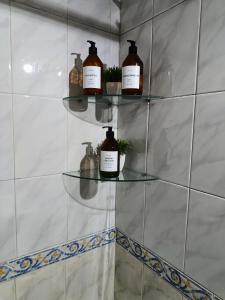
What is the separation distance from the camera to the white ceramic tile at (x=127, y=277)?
0.94m

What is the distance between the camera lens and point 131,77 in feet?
2.41

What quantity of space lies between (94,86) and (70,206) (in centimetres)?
50

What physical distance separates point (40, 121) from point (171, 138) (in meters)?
0.48

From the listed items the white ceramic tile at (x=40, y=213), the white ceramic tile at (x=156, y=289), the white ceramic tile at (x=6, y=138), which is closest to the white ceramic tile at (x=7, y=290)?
the white ceramic tile at (x=40, y=213)

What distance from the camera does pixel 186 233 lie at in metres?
0.72

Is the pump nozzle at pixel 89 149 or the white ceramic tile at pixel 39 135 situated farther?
the pump nozzle at pixel 89 149

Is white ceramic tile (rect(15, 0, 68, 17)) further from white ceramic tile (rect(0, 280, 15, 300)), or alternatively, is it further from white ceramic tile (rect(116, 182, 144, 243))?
white ceramic tile (rect(0, 280, 15, 300))

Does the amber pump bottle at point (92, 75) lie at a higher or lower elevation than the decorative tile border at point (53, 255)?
higher

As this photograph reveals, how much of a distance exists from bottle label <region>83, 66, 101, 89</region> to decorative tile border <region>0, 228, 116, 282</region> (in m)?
0.66

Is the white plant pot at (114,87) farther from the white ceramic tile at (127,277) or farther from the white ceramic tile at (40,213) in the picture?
the white ceramic tile at (127,277)

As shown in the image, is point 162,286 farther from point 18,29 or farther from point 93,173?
point 18,29

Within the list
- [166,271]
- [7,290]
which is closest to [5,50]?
[7,290]

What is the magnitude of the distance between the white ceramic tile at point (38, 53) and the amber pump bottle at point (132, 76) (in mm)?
244

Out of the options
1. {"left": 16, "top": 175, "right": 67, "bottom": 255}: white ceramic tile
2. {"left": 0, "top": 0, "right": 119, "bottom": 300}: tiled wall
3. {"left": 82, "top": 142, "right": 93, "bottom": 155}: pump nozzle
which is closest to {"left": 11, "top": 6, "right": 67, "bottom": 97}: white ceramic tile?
{"left": 0, "top": 0, "right": 119, "bottom": 300}: tiled wall
